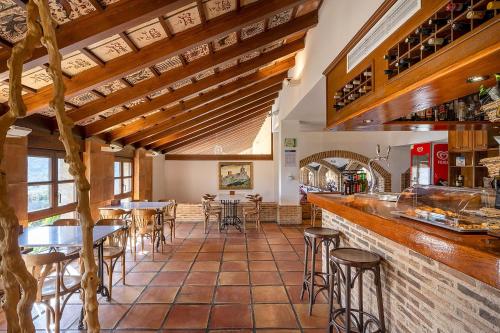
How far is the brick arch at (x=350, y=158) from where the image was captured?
27.0 ft

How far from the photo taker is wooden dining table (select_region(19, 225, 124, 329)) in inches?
110

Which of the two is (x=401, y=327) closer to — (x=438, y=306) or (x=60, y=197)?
(x=438, y=306)

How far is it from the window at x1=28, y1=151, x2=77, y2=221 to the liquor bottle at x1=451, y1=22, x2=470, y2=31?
435 cm

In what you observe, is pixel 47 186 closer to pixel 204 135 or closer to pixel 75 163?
pixel 75 163

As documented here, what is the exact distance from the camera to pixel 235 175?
394 inches

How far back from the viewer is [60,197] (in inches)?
177

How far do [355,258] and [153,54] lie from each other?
269cm

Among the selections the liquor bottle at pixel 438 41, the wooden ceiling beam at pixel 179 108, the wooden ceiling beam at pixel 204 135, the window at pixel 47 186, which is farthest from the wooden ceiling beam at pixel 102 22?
the wooden ceiling beam at pixel 204 135

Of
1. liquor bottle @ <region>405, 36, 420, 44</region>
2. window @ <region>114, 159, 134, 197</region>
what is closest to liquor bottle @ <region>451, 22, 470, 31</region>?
liquor bottle @ <region>405, 36, 420, 44</region>

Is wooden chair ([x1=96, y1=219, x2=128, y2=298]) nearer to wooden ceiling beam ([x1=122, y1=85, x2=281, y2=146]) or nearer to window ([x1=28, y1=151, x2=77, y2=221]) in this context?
window ([x1=28, y1=151, x2=77, y2=221])

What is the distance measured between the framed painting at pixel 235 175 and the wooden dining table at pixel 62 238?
6420mm

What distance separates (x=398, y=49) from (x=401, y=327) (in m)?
2.02

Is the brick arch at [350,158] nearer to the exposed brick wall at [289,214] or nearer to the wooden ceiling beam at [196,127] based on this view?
the exposed brick wall at [289,214]

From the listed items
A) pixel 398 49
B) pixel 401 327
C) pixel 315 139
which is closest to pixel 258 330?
pixel 401 327
